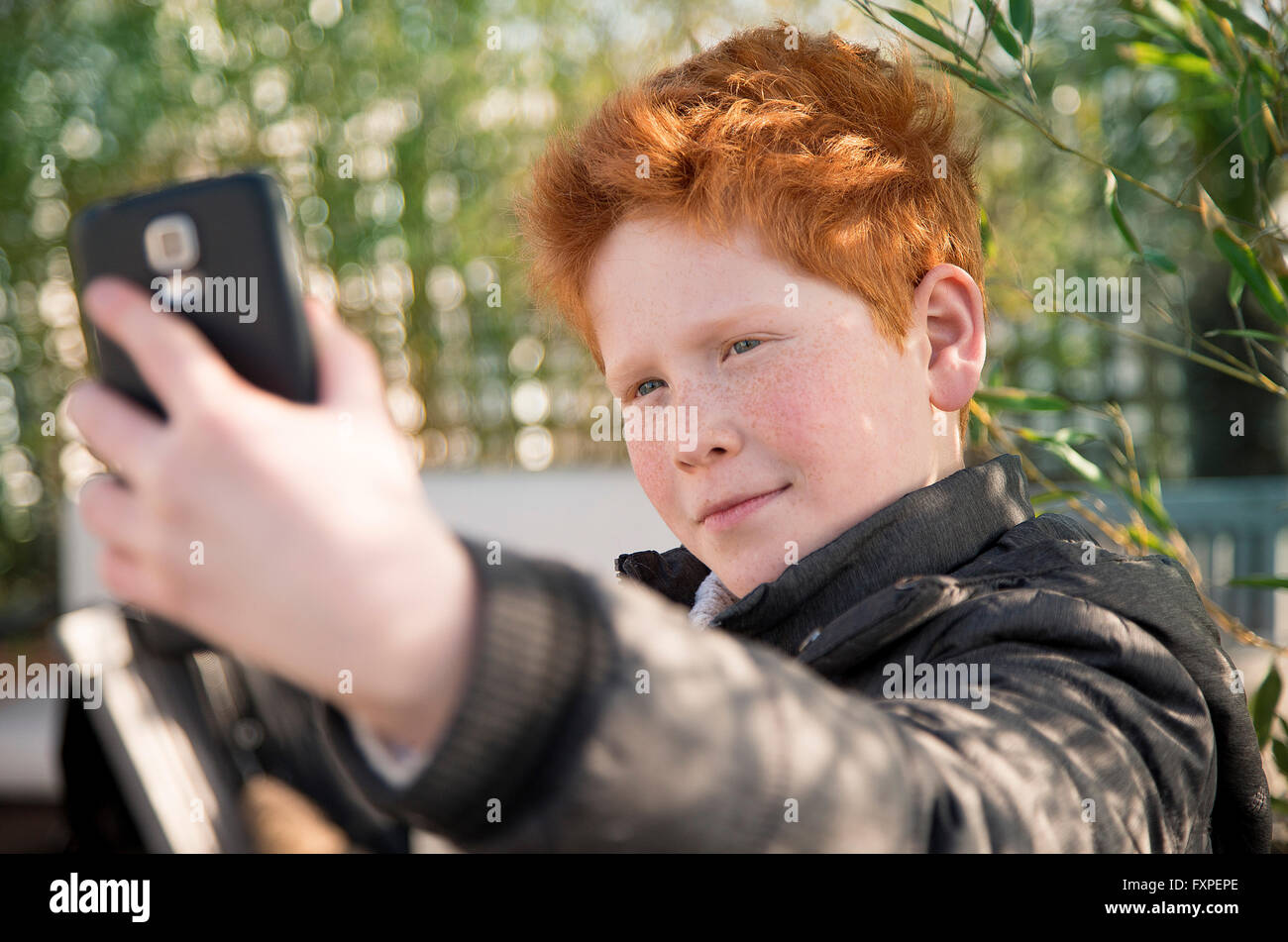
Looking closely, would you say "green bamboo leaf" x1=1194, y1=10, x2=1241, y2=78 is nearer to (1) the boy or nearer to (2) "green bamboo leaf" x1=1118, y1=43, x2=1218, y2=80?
(2) "green bamboo leaf" x1=1118, y1=43, x2=1218, y2=80

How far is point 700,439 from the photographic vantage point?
108 centimetres

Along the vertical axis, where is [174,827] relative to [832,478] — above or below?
below

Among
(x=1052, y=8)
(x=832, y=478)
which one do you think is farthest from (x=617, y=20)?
(x=832, y=478)

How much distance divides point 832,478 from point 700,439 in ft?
0.47

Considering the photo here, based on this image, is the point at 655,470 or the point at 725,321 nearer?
the point at 725,321

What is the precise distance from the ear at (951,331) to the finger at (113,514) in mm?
907

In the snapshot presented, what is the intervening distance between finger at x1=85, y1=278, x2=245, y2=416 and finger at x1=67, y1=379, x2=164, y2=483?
0.5 inches

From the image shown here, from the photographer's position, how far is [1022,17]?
4.42 feet

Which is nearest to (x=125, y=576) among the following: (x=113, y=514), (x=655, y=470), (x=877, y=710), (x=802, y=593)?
(x=113, y=514)

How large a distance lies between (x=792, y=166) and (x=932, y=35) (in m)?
0.41

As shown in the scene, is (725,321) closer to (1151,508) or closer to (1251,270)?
(1251,270)

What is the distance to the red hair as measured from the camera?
3.54 feet
